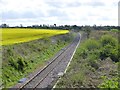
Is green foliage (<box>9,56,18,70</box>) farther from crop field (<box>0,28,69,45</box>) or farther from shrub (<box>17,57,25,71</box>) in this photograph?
crop field (<box>0,28,69,45</box>)

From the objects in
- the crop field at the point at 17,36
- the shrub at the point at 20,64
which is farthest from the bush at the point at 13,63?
the crop field at the point at 17,36

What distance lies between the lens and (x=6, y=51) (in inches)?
1204

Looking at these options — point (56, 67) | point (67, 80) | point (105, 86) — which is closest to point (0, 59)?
point (56, 67)

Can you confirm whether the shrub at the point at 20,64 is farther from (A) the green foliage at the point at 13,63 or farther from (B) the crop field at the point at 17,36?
(B) the crop field at the point at 17,36

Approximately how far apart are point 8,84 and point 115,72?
24.5ft

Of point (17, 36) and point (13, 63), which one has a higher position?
point (17, 36)

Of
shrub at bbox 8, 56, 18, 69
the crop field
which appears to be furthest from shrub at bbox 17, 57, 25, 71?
the crop field

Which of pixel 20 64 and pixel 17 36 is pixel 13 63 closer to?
pixel 20 64

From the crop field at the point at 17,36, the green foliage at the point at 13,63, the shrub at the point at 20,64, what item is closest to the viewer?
the green foliage at the point at 13,63

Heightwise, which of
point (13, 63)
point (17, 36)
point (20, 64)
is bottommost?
point (20, 64)

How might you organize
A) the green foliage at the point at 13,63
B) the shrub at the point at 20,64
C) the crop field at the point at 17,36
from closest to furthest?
the green foliage at the point at 13,63, the shrub at the point at 20,64, the crop field at the point at 17,36

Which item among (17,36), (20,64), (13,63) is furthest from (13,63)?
(17,36)

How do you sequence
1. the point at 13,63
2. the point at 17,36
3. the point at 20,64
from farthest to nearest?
1. the point at 17,36
2. the point at 20,64
3. the point at 13,63

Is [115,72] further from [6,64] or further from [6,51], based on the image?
[6,51]
